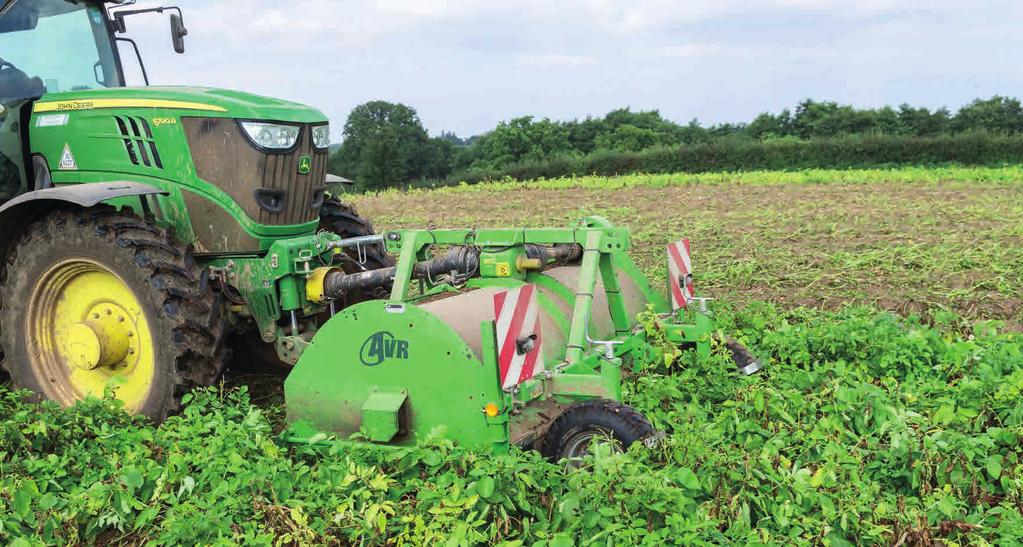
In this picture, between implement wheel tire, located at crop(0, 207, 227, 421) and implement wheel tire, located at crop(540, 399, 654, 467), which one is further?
implement wheel tire, located at crop(0, 207, 227, 421)

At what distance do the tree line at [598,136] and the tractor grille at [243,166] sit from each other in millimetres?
22728

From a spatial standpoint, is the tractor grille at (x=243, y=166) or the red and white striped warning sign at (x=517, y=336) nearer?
the red and white striped warning sign at (x=517, y=336)

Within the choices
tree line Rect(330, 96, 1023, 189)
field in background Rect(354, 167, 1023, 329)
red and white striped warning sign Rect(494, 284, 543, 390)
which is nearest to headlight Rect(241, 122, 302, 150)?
red and white striped warning sign Rect(494, 284, 543, 390)

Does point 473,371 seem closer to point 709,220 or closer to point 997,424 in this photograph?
point 997,424

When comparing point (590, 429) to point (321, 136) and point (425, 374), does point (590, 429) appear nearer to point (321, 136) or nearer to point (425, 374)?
point (425, 374)

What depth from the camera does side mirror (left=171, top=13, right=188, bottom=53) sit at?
20.1 feet

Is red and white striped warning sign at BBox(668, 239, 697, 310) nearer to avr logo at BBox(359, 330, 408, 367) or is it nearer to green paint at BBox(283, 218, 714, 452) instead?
green paint at BBox(283, 218, 714, 452)

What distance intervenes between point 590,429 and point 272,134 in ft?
8.88

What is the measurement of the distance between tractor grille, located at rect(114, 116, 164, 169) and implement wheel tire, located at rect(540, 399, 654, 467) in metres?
3.00

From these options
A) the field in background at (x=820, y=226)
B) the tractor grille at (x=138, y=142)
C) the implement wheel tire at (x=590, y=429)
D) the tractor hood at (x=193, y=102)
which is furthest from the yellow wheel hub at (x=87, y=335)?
the field in background at (x=820, y=226)

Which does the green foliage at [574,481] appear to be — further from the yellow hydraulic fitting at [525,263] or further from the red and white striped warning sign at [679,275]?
the red and white striped warning sign at [679,275]

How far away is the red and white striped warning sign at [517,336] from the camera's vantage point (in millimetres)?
4004

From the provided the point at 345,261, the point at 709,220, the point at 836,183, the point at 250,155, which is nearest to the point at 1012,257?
the point at 709,220

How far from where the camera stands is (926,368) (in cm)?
522
